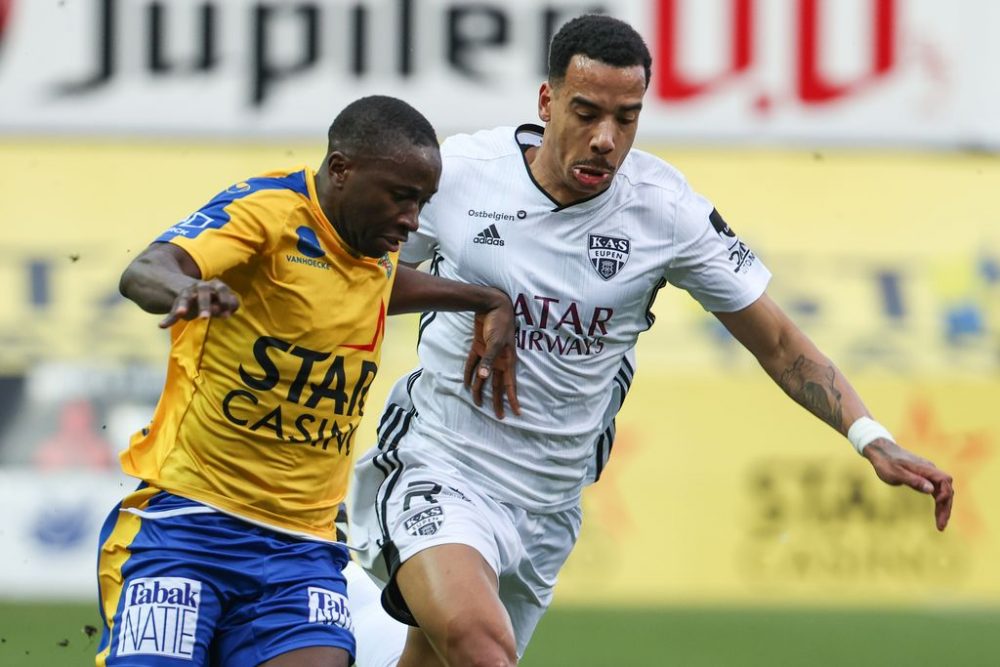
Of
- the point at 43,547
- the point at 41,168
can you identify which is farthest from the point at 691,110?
the point at 43,547

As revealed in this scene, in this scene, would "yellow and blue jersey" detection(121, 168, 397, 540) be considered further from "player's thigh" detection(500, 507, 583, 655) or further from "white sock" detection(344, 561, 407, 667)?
"white sock" detection(344, 561, 407, 667)

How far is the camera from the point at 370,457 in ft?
20.4

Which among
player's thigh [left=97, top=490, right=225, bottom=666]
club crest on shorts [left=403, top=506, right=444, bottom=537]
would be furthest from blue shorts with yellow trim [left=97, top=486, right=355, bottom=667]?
→ club crest on shorts [left=403, top=506, right=444, bottom=537]

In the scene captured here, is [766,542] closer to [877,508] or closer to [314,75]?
[877,508]

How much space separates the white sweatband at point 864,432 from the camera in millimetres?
5707

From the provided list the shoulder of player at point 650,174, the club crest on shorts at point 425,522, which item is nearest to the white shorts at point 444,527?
the club crest on shorts at point 425,522

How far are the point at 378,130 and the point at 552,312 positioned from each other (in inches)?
42.6

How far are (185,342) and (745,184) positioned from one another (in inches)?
382

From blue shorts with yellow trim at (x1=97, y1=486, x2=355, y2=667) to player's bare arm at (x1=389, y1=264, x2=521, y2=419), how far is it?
0.89 meters

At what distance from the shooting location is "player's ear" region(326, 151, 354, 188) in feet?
17.0

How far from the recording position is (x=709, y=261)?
5.98m

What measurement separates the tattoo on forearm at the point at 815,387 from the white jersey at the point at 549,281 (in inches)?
11.4

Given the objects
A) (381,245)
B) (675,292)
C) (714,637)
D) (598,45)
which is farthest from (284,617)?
(675,292)

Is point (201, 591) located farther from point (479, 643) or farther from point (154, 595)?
point (479, 643)
